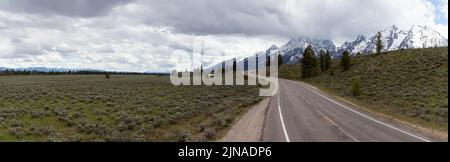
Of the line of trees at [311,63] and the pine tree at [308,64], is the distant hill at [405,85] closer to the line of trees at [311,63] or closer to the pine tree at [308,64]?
the line of trees at [311,63]

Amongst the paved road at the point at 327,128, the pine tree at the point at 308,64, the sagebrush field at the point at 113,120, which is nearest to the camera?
the paved road at the point at 327,128

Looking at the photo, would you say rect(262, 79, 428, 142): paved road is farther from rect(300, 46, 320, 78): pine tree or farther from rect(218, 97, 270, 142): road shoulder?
rect(300, 46, 320, 78): pine tree

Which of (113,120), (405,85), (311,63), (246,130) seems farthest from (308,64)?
(246,130)

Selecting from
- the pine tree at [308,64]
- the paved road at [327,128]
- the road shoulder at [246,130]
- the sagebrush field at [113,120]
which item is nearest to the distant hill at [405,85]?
the pine tree at [308,64]

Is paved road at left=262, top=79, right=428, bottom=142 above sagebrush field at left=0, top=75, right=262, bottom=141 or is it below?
above

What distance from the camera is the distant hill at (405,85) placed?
100 feet

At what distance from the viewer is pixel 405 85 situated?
2019 inches

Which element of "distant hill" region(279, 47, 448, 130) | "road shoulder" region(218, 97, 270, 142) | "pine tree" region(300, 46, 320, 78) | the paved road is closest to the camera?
"road shoulder" region(218, 97, 270, 142)

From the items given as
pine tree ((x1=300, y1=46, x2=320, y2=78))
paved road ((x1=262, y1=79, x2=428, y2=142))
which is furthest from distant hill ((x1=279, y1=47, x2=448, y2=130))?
paved road ((x1=262, y1=79, x2=428, y2=142))

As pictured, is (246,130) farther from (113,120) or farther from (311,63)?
(311,63)

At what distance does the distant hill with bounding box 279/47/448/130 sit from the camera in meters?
30.5

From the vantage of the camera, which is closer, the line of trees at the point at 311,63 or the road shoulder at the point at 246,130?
the road shoulder at the point at 246,130
